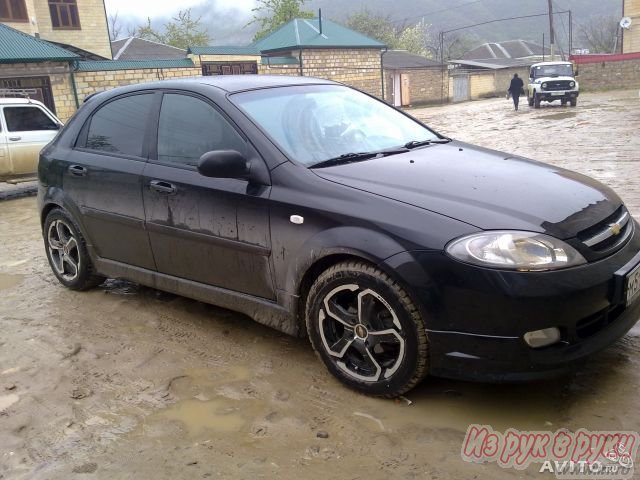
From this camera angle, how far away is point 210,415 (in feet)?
9.71

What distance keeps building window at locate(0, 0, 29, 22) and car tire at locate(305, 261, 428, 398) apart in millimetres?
25668

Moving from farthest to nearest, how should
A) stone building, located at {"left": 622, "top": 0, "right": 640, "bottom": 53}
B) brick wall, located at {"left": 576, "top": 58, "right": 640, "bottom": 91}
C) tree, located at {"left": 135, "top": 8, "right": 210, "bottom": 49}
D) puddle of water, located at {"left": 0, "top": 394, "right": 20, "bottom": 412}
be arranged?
tree, located at {"left": 135, "top": 8, "right": 210, "bottom": 49}
stone building, located at {"left": 622, "top": 0, "right": 640, "bottom": 53}
brick wall, located at {"left": 576, "top": 58, "right": 640, "bottom": 91}
puddle of water, located at {"left": 0, "top": 394, "right": 20, "bottom": 412}

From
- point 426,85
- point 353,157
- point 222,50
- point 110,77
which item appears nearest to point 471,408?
point 353,157

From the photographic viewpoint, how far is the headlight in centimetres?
256

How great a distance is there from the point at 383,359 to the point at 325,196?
0.89 metres

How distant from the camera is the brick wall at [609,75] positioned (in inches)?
1385

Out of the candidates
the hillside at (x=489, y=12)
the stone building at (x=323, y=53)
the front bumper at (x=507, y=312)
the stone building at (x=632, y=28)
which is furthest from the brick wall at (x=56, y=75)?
the hillside at (x=489, y=12)

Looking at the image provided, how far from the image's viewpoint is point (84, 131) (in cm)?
456

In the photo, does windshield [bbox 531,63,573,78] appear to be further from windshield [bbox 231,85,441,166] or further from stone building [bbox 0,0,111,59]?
windshield [bbox 231,85,441,166]

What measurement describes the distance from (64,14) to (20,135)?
19239 millimetres

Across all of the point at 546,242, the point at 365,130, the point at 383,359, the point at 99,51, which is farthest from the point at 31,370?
the point at 99,51

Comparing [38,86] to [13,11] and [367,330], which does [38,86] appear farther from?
[367,330]

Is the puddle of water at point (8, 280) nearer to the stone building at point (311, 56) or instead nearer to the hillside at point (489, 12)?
the stone building at point (311, 56)

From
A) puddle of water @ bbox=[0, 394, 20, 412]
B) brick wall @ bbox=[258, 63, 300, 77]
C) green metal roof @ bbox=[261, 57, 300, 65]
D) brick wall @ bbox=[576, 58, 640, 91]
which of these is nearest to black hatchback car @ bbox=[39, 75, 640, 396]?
puddle of water @ bbox=[0, 394, 20, 412]
